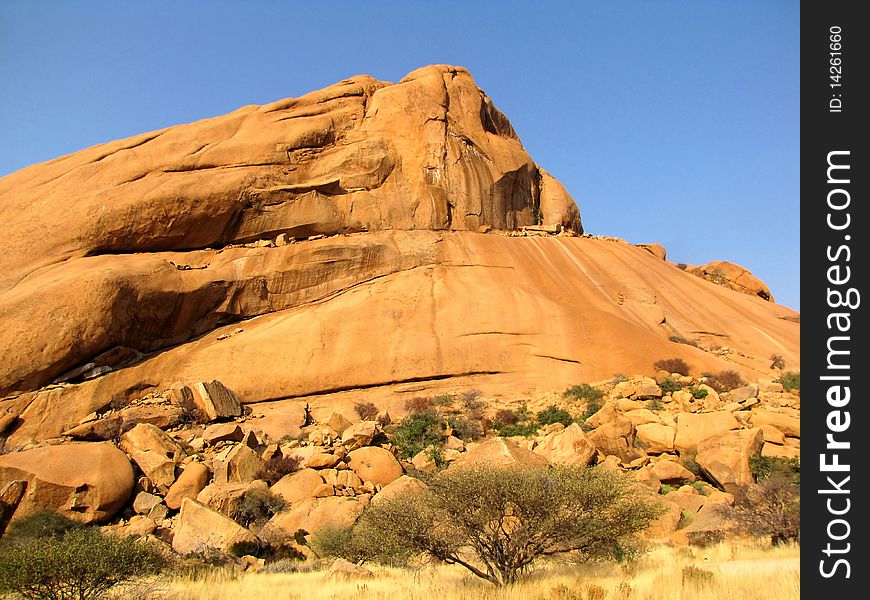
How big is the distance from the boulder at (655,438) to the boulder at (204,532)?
12.3 meters

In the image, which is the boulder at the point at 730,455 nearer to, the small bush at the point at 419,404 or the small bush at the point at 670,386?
the small bush at the point at 670,386

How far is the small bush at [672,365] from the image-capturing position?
93.7ft

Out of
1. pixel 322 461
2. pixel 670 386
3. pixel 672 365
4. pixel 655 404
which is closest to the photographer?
pixel 322 461

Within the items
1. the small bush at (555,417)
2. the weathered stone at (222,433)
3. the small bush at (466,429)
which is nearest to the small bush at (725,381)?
the small bush at (555,417)

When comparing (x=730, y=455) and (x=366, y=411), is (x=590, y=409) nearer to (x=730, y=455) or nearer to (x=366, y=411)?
(x=730, y=455)

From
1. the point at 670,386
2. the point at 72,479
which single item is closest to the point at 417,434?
the point at 670,386

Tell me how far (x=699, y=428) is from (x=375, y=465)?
9.74 meters

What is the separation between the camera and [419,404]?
2803 centimetres

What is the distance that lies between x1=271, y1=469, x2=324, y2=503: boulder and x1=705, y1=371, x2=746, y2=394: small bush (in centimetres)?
1585

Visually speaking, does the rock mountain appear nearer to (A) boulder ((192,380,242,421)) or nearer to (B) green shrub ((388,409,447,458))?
(A) boulder ((192,380,242,421))

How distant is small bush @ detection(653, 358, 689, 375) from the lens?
28572mm

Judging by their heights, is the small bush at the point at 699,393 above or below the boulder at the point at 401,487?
above
